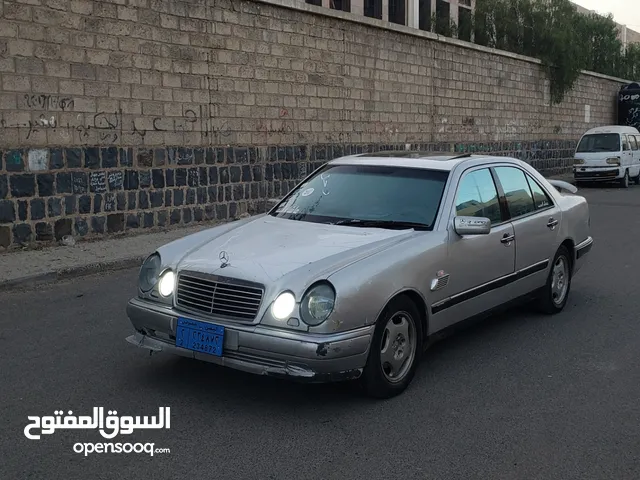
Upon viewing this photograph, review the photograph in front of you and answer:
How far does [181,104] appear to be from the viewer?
12.8 metres

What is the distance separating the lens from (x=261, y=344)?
428 centimetres

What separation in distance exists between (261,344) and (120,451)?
95cm

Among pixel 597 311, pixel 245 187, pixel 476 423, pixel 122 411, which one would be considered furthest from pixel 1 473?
pixel 245 187

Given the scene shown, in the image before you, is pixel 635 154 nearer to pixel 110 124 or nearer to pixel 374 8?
pixel 374 8

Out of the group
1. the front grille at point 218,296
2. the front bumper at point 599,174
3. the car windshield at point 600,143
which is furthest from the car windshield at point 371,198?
the car windshield at point 600,143

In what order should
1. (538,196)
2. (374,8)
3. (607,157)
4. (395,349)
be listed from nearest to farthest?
(395,349)
(538,196)
(607,157)
(374,8)

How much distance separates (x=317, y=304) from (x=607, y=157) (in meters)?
21.3

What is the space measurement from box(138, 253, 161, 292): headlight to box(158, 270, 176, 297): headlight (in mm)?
82

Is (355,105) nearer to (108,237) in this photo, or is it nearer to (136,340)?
(108,237)

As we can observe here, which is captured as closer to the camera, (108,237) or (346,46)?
(108,237)

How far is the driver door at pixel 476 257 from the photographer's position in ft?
17.4

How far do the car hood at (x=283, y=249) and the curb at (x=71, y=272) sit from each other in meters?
4.08

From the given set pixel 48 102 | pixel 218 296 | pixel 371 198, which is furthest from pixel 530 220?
pixel 48 102

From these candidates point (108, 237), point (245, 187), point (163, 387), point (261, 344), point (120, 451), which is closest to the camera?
point (120, 451)
